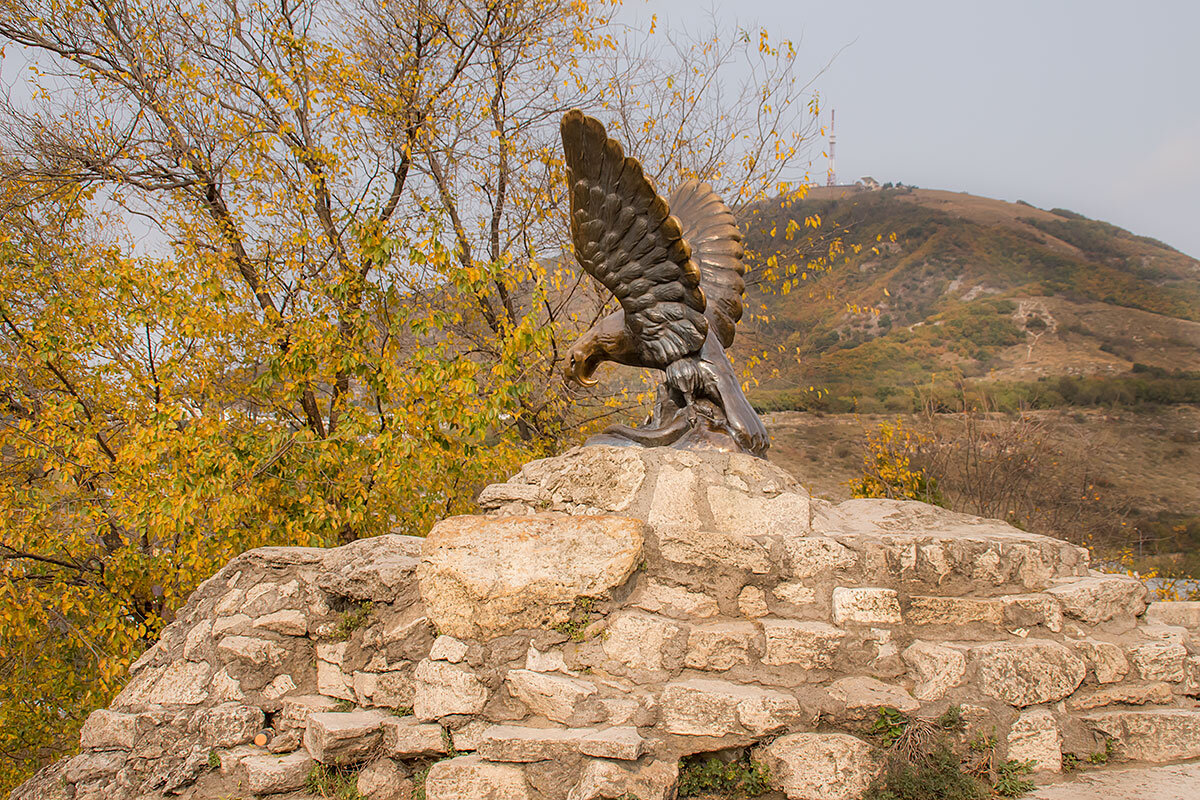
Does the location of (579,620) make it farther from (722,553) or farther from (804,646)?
(804,646)

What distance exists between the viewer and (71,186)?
642 centimetres

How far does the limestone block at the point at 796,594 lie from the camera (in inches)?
115

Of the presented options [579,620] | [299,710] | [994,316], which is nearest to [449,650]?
[579,620]

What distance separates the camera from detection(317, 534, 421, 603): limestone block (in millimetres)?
3207

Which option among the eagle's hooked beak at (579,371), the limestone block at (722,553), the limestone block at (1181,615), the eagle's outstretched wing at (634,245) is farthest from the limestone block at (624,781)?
the limestone block at (1181,615)

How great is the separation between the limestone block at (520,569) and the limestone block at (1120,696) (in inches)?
67.5

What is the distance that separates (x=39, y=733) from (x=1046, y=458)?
10586 mm

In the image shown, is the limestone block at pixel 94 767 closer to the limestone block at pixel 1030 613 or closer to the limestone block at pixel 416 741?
the limestone block at pixel 416 741

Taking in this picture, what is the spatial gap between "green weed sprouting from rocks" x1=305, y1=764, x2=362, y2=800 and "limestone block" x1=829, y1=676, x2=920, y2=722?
181 cm

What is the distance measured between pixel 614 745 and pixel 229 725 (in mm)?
1737

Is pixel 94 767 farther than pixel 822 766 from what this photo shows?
Yes

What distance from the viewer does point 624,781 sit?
2447 mm

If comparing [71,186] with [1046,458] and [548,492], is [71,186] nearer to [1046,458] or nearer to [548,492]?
[548,492]

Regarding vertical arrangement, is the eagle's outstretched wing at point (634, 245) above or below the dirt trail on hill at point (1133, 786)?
above
